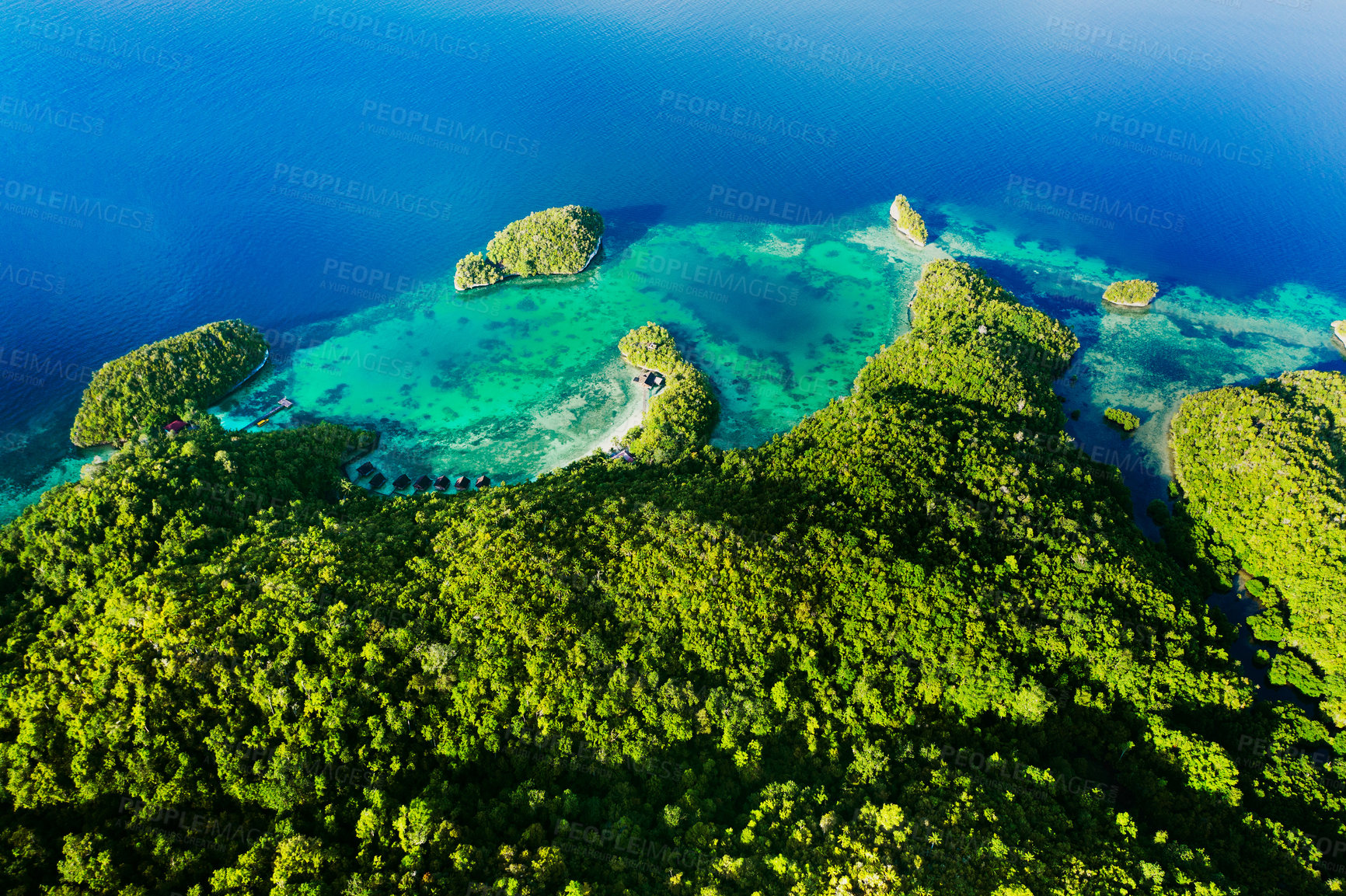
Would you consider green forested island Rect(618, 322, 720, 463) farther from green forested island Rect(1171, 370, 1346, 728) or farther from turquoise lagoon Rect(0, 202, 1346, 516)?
green forested island Rect(1171, 370, 1346, 728)

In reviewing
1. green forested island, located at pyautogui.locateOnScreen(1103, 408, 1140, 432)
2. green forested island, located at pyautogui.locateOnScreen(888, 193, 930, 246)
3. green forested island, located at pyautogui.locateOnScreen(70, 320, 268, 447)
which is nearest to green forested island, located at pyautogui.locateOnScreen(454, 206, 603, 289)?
green forested island, located at pyautogui.locateOnScreen(70, 320, 268, 447)

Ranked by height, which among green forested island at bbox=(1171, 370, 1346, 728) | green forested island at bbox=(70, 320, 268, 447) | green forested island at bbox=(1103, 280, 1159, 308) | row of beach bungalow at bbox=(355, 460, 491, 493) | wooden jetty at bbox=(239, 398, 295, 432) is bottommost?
green forested island at bbox=(1171, 370, 1346, 728)

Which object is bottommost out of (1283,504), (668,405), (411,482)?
(1283,504)

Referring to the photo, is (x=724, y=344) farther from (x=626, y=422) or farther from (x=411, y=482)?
(x=411, y=482)

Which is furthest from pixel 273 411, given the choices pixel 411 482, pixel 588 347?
pixel 588 347

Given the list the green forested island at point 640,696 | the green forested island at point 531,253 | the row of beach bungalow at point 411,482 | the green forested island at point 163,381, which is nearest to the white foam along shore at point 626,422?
the green forested island at point 640,696

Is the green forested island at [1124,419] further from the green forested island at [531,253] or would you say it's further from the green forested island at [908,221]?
the green forested island at [531,253]
